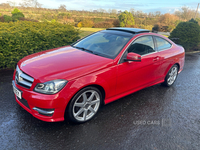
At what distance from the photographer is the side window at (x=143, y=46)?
3487 millimetres

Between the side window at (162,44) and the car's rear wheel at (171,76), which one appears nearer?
the side window at (162,44)

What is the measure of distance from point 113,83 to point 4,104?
2.35 meters

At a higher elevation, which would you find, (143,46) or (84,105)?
(143,46)

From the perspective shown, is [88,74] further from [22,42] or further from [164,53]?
[22,42]

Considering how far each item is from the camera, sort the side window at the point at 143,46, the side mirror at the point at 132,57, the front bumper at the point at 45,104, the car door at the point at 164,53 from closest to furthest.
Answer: the front bumper at the point at 45,104, the side mirror at the point at 132,57, the side window at the point at 143,46, the car door at the point at 164,53

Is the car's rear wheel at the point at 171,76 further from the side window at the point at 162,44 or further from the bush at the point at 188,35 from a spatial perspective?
the bush at the point at 188,35

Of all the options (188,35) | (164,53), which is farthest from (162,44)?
(188,35)

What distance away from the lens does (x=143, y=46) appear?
12.2 feet

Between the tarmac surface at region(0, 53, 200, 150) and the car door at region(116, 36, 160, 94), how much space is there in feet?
1.62

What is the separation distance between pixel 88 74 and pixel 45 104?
0.83 meters

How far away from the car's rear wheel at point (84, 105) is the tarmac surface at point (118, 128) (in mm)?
149

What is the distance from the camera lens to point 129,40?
3455 mm

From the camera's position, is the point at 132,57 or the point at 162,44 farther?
the point at 162,44

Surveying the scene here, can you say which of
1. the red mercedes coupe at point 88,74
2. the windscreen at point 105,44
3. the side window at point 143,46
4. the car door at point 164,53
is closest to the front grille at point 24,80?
the red mercedes coupe at point 88,74
